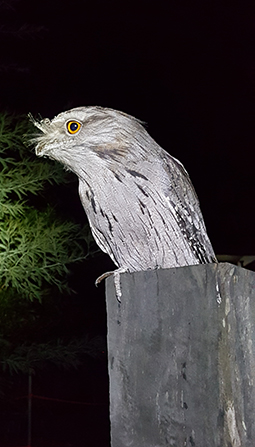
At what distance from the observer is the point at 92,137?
136 cm

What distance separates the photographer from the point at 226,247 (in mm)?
5754

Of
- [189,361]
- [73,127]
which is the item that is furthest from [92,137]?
[189,361]

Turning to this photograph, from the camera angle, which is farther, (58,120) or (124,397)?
(58,120)

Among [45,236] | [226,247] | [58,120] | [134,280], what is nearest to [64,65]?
[45,236]

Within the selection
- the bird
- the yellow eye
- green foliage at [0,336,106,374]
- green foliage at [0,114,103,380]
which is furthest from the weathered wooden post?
green foliage at [0,336,106,374]

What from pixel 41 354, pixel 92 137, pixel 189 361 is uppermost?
pixel 92 137

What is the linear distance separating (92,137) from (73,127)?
6 cm

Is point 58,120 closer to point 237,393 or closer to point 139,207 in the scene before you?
point 139,207

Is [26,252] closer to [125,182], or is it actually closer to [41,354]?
[41,354]

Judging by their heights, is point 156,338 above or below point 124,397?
above

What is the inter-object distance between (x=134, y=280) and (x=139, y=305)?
0.06m

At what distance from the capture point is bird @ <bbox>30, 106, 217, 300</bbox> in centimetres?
135

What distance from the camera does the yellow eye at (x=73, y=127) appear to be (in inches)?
→ 53.9

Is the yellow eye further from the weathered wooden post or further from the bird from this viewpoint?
the weathered wooden post
